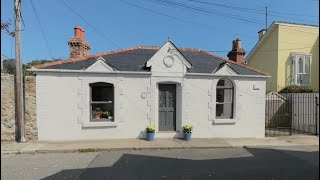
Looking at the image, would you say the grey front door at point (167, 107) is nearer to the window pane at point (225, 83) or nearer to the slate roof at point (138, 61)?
the slate roof at point (138, 61)

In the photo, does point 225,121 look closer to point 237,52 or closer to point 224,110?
point 224,110

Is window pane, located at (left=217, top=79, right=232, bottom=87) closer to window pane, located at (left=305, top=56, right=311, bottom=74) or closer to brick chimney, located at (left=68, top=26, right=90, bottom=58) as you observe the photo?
brick chimney, located at (left=68, top=26, right=90, bottom=58)

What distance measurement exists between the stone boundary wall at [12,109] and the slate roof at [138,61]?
39.9 inches

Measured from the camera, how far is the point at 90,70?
11.4m

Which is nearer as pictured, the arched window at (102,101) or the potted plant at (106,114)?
the arched window at (102,101)

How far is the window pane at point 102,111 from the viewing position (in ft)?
39.2

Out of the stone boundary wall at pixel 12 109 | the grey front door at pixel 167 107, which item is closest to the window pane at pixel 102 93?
the grey front door at pixel 167 107

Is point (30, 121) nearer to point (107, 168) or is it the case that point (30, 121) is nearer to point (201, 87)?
point (107, 168)

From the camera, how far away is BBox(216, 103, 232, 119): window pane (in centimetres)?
1296

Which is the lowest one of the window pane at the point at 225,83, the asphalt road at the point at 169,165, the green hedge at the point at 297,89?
the asphalt road at the point at 169,165

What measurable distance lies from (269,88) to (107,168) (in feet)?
50.6

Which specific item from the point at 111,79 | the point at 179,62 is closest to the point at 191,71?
the point at 179,62

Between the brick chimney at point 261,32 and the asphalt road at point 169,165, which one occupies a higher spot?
the brick chimney at point 261,32

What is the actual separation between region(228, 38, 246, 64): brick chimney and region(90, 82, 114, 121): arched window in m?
6.89
